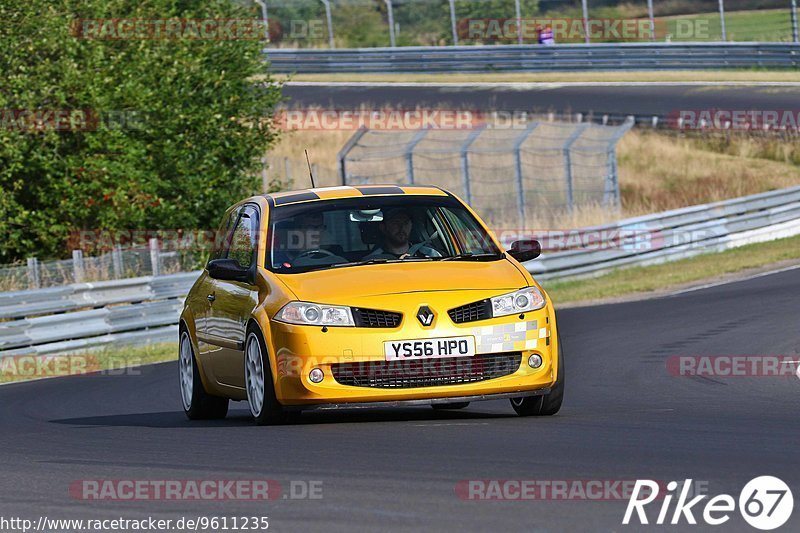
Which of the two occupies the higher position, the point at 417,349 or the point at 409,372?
the point at 417,349

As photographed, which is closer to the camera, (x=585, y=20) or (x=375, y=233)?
(x=375, y=233)

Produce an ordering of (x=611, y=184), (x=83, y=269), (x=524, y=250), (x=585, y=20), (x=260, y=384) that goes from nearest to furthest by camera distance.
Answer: (x=260, y=384)
(x=524, y=250)
(x=83, y=269)
(x=611, y=184)
(x=585, y=20)

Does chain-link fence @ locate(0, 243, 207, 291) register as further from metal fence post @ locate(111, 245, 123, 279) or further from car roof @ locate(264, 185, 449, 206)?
car roof @ locate(264, 185, 449, 206)

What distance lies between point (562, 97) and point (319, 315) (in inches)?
1330

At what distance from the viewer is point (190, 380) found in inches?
443

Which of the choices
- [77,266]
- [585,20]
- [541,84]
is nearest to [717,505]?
[77,266]

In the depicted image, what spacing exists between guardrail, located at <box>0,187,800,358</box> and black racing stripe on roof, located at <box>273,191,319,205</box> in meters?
8.51

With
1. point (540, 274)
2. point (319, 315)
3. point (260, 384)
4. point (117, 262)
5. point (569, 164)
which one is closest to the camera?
point (319, 315)

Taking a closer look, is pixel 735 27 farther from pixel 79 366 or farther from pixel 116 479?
pixel 116 479

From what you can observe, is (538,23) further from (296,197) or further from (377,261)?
(377,261)

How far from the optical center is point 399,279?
360 inches

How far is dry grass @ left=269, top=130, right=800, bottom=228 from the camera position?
34.7 metres

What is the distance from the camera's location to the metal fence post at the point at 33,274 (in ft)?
66.5

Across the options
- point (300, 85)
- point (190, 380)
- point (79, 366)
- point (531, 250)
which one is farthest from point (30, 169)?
point (300, 85)
